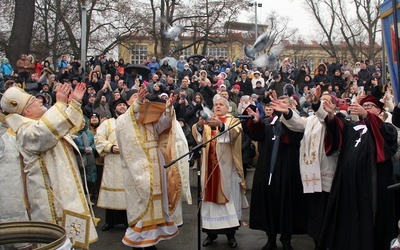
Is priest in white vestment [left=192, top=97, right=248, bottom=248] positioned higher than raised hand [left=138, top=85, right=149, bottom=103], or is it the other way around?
raised hand [left=138, top=85, right=149, bottom=103]

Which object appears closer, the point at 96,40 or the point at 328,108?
the point at 328,108

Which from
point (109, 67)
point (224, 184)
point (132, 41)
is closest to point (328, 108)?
point (224, 184)

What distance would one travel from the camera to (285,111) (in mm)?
5551

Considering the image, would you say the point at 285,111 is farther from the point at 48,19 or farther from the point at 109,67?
the point at 48,19

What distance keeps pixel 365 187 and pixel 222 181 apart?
74.7 inches

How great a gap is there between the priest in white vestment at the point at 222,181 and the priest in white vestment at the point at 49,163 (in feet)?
6.32

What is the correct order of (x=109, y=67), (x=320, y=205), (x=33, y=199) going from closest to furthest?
1. (x=33, y=199)
2. (x=320, y=205)
3. (x=109, y=67)

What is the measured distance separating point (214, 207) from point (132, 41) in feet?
87.0

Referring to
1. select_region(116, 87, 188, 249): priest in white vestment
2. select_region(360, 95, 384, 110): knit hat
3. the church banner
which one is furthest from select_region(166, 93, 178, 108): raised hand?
the church banner

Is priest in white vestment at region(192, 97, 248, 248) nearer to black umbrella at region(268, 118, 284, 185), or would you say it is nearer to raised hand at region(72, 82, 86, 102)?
black umbrella at region(268, 118, 284, 185)

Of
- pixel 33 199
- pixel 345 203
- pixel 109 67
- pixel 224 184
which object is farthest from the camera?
pixel 109 67

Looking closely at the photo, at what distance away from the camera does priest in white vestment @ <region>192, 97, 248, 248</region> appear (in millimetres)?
6242

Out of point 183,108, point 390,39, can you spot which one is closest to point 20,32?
point 183,108

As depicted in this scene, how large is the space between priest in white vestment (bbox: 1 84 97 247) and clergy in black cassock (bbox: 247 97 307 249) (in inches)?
91.2
